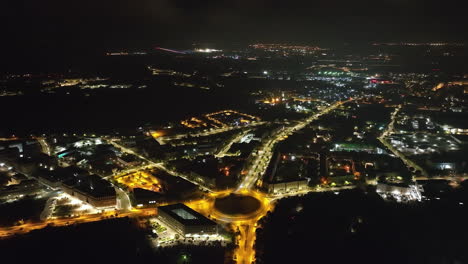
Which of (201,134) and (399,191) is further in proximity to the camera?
(201,134)

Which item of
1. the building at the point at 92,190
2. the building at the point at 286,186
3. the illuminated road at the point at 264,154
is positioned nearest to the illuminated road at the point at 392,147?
A: the illuminated road at the point at 264,154

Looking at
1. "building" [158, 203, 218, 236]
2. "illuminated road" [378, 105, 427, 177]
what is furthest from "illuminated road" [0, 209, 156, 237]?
"illuminated road" [378, 105, 427, 177]

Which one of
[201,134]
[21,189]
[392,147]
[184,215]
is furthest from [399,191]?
[21,189]

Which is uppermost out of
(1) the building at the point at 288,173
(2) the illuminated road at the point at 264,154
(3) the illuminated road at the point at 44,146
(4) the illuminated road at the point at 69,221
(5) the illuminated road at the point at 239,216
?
(1) the building at the point at 288,173

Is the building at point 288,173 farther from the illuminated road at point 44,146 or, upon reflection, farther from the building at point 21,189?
the illuminated road at point 44,146

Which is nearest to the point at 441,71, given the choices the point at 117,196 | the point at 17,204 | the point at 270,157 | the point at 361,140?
the point at 361,140

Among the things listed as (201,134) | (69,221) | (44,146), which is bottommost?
(44,146)

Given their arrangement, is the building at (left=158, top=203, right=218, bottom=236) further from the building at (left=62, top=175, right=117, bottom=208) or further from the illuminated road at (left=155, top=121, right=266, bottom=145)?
the illuminated road at (left=155, top=121, right=266, bottom=145)

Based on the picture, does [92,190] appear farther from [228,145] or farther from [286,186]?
[228,145]
